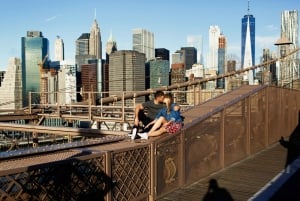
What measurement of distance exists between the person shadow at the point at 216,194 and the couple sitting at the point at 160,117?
126cm

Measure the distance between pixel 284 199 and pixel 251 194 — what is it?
0.55m

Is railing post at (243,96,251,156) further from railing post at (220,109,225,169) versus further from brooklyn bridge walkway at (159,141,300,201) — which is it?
railing post at (220,109,225,169)

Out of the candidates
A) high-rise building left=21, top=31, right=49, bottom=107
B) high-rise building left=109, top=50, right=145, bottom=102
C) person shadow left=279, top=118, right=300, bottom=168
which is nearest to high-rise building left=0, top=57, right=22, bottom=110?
high-rise building left=21, top=31, right=49, bottom=107

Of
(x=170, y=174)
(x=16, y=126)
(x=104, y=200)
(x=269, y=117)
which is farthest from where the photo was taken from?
(x=16, y=126)

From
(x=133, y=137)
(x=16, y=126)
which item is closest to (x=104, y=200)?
(x=133, y=137)

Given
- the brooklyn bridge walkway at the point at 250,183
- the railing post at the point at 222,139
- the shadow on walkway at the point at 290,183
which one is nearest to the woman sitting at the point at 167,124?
A: the brooklyn bridge walkway at the point at 250,183

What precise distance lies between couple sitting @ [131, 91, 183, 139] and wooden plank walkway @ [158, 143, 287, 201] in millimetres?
1148

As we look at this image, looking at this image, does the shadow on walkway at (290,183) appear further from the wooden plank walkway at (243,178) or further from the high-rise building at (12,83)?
the high-rise building at (12,83)

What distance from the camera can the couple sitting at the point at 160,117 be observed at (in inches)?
247

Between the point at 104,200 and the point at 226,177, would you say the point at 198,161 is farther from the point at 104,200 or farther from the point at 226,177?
the point at 104,200

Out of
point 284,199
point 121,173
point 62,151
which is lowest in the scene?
point 284,199

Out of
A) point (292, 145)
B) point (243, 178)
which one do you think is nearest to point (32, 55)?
point (292, 145)

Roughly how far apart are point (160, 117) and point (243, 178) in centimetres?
215

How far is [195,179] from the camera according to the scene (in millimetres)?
6938
